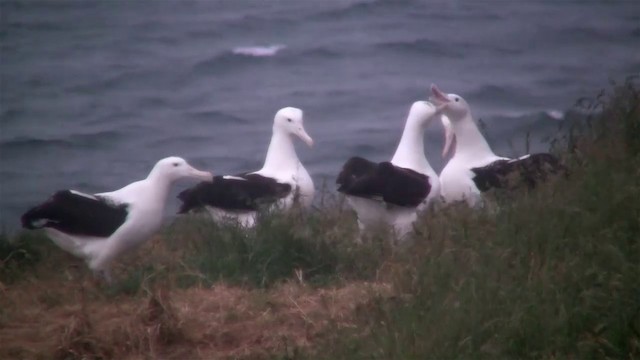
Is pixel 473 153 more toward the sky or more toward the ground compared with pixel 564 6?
more toward the sky

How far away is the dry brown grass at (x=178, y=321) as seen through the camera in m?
6.64

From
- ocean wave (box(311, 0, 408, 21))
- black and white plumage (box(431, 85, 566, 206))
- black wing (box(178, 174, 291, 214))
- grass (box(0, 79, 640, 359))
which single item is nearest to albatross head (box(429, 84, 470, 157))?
black and white plumage (box(431, 85, 566, 206))

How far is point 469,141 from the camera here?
10.7m

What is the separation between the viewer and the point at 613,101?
9062 mm

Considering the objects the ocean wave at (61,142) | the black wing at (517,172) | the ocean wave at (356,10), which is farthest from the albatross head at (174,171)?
the ocean wave at (356,10)

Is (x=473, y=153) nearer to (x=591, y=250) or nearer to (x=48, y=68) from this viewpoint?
(x=591, y=250)

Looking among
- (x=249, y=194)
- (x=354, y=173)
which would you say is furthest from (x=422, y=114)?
(x=249, y=194)

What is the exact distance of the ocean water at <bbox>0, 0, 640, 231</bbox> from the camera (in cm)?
1920

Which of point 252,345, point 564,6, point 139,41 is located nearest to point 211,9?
point 139,41

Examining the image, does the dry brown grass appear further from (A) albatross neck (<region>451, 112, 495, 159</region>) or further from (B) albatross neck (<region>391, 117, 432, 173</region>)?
(A) albatross neck (<region>451, 112, 495, 159</region>)

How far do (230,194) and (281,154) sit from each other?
1371mm

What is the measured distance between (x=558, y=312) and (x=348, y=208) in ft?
14.0

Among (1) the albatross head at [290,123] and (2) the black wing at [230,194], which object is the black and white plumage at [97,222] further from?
(1) the albatross head at [290,123]

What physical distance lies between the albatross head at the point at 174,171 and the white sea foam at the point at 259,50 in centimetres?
1524
